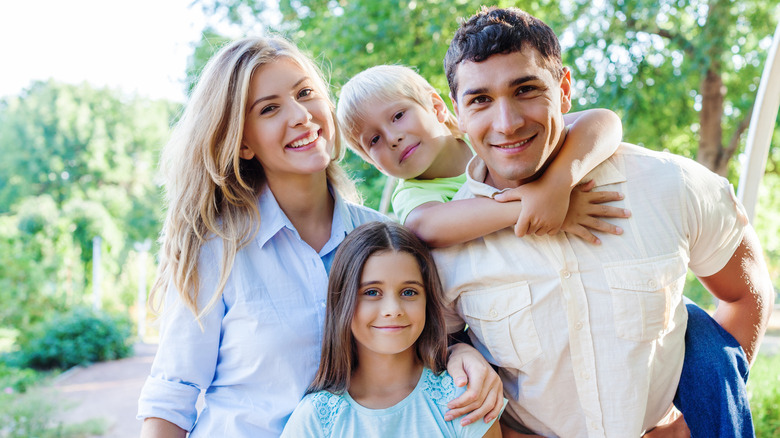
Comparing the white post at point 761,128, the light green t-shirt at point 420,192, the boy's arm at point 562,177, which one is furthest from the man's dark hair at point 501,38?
the white post at point 761,128

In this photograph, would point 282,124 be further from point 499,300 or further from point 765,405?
point 765,405

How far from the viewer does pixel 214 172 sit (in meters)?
2.16

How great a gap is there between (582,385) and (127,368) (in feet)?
39.7

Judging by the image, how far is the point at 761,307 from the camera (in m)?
2.05

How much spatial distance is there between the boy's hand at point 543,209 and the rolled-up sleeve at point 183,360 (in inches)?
37.3

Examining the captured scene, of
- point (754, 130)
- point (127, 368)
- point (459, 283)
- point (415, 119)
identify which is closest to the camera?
point (459, 283)

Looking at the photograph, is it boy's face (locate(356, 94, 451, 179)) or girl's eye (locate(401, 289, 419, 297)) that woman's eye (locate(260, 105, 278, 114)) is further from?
girl's eye (locate(401, 289, 419, 297))

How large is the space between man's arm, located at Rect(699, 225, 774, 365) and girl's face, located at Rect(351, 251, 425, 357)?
92cm

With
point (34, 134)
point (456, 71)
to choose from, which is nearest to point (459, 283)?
point (456, 71)

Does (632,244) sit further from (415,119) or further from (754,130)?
(754,130)

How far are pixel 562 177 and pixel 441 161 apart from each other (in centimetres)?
87

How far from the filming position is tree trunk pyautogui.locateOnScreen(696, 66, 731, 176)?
7.97 m

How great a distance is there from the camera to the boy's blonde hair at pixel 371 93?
8.53 ft

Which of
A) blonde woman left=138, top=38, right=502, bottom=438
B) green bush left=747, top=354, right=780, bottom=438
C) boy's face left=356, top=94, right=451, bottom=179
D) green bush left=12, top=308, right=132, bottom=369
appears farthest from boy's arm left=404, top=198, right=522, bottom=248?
green bush left=12, top=308, right=132, bottom=369
